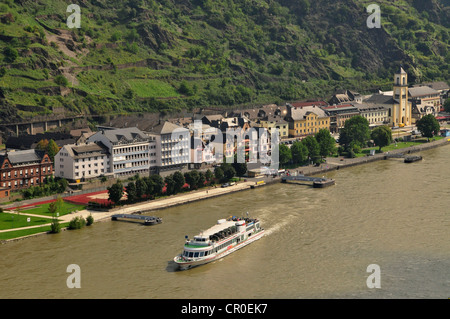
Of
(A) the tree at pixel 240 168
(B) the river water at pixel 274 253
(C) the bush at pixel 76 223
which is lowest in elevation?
(B) the river water at pixel 274 253

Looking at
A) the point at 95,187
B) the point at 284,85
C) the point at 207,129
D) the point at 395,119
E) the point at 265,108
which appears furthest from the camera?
the point at 284,85

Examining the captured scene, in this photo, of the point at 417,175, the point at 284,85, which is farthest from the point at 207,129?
the point at 284,85

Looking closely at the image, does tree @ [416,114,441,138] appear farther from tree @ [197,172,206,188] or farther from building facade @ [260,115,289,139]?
tree @ [197,172,206,188]

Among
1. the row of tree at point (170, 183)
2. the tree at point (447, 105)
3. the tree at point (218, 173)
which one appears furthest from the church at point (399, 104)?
the tree at point (218, 173)

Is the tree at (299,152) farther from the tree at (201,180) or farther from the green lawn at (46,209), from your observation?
the green lawn at (46,209)

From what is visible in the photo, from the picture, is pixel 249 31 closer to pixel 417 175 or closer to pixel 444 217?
pixel 417 175

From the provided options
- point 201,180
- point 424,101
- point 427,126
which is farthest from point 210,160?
point 424,101
